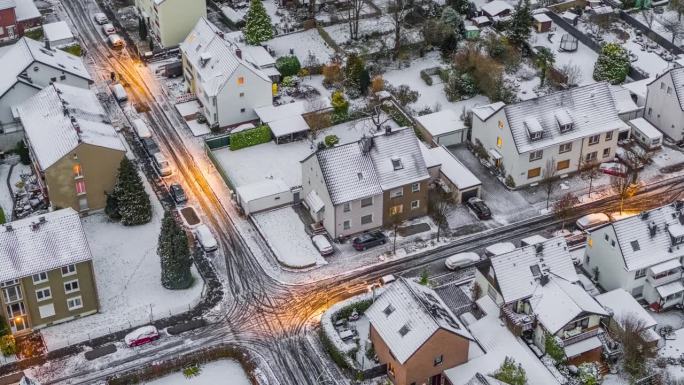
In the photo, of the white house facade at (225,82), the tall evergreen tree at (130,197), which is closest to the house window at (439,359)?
the tall evergreen tree at (130,197)

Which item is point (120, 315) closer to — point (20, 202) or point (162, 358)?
point (162, 358)

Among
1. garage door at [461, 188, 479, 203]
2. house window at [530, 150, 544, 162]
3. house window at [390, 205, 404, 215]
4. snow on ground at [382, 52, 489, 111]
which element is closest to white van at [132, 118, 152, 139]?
snow on ground at [382, 52, 489, 111]

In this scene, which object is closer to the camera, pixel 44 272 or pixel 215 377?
pixel 215 377

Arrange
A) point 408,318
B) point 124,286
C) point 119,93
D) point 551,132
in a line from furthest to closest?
point 119,93 < point 551,132 < point 124,286 < point 408,318

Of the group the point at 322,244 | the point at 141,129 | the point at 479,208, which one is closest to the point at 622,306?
the point at 479,208

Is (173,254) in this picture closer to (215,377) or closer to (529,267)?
(215,377)

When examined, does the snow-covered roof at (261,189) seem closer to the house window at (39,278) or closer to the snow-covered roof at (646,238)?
the house window at (39,278)
